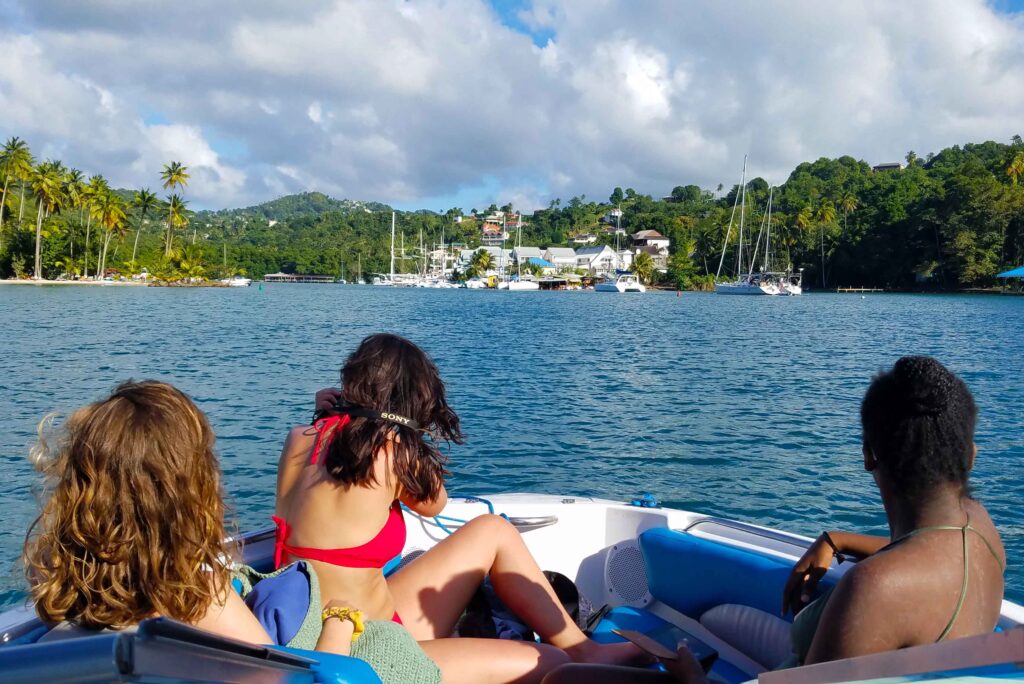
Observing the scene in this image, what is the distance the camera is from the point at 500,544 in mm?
2949

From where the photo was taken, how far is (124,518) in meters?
1.64

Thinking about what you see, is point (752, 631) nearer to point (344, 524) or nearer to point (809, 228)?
point (344, 524)

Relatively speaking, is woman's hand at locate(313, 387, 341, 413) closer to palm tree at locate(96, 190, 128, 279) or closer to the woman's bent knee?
the woman's bent knee

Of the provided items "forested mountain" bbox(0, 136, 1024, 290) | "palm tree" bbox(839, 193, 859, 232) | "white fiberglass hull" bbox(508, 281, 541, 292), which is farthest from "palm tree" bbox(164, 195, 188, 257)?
"palm tree" bbox(839, 193, 859, 232)

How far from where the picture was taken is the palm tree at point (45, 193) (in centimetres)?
7088

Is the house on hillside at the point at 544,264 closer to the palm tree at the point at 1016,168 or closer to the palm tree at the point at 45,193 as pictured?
the palm tree at the point at 1016,168

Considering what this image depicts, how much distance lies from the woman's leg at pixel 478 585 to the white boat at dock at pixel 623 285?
3923 inches

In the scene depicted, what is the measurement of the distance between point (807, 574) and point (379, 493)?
153 cm

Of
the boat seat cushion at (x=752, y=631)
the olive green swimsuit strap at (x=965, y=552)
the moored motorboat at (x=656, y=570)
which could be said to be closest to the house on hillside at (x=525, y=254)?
the moored motorboat at (x=656, y=570)

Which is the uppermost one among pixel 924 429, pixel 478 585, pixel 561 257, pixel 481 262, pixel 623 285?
pixel 561 257

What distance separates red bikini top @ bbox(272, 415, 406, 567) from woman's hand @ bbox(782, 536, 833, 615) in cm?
137

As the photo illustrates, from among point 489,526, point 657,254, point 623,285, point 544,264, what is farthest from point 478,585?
point 544,264

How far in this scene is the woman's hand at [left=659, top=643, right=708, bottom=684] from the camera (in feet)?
7.87

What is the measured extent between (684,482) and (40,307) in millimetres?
40823
